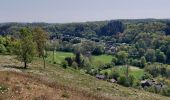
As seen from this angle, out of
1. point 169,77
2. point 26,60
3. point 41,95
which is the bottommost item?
point 169,77

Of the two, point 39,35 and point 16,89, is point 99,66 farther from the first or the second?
point 16,89

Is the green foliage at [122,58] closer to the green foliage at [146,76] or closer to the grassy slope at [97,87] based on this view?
the green foliage at [146,76]

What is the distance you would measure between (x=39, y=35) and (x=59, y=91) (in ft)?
142

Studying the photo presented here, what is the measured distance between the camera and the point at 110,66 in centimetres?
16938

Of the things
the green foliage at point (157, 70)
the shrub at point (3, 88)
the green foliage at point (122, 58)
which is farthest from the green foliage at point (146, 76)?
the shrub at point (3, 88)

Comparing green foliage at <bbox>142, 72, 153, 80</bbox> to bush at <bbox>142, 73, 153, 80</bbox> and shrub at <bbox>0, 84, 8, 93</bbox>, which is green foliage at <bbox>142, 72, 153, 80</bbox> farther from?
shrub at <bbox>0, 84, 8, 93</bbox>

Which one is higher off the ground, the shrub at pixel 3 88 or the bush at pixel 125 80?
the shrub at pixel 3 88

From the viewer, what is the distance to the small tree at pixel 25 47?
56.6 m

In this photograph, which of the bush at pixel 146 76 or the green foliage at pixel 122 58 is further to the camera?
the green foliage at pixel 122 58

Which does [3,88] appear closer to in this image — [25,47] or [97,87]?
[97,87]

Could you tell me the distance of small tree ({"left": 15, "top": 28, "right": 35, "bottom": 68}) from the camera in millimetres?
56625

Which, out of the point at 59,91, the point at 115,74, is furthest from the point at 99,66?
the point at 59,91

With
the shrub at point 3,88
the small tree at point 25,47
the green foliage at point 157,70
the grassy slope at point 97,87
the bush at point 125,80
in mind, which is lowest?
the green foliage at point 157,70

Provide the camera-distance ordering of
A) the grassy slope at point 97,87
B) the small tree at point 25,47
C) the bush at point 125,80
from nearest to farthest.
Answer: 1. the grassy slope at point 97,87
2. the small tree at point 25,47
3. the bush at point 125,80
